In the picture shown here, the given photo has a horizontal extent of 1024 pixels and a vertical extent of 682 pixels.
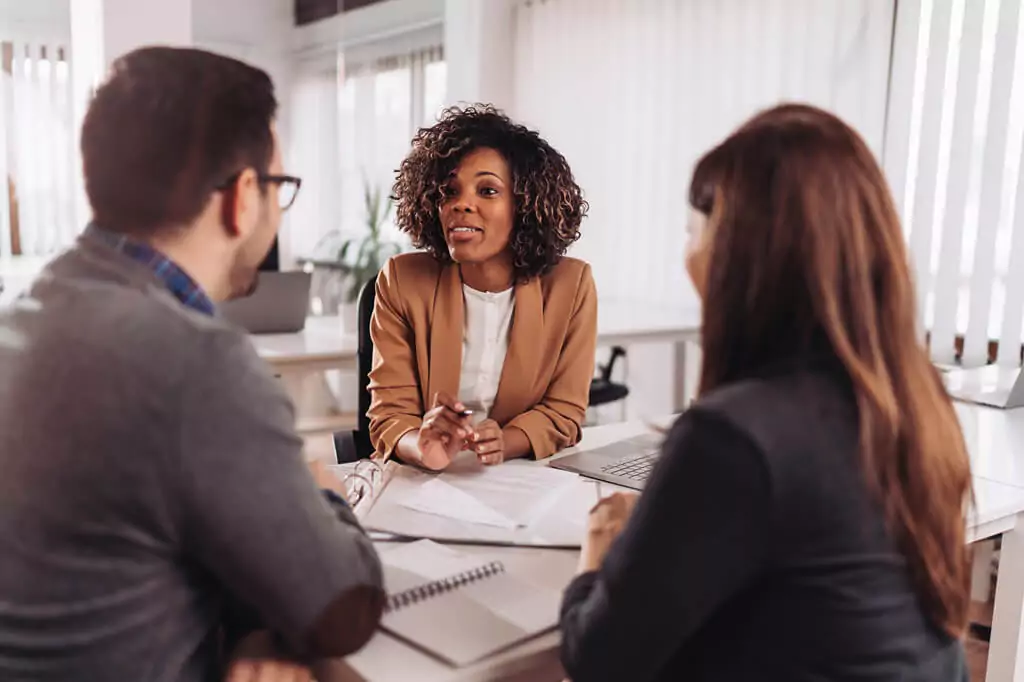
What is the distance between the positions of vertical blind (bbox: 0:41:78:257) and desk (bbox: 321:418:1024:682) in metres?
Answer: 4.15

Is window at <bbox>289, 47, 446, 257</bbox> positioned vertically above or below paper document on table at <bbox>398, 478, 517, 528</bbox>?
above

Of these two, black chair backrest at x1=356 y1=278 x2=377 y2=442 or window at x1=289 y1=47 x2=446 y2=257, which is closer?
black chair backrest at x1=356 y1=278 x2=377 y2=442

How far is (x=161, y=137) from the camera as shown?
0.83 m

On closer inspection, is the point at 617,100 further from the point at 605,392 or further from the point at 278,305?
the point at 278,305

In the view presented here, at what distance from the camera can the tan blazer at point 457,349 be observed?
1.78m

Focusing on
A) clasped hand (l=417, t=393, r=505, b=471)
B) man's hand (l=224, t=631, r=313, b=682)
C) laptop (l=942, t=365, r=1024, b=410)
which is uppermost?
clasped hand (l=417, t=393, r=505, b=471)

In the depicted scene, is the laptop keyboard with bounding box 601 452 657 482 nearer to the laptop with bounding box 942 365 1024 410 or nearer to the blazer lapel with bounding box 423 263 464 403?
the blazer lapel with bounding box 423 263 464 403

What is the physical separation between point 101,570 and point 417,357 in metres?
1.02

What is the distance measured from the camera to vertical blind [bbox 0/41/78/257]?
482 cm

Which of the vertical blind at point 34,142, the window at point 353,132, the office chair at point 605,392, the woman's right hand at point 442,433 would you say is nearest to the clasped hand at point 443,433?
the woman's right hand at point 442,433

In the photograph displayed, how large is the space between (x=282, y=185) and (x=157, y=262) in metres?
0.17

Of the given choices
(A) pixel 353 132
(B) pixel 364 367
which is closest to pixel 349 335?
(B) pixel 364 367

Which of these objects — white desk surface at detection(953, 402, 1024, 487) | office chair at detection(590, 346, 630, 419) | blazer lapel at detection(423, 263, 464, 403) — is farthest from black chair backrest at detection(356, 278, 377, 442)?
office chair at detection(590, 346, 630, 419)

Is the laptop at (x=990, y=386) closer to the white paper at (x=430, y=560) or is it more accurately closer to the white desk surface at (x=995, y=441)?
the white desk surface at (x=995, y=441)
